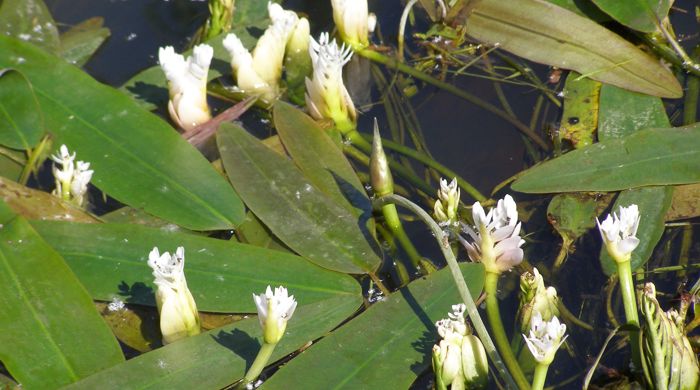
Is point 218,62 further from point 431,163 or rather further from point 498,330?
point 498,330

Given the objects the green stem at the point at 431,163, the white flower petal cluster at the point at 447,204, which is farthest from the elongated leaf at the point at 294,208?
the green stem at the point at 431,163

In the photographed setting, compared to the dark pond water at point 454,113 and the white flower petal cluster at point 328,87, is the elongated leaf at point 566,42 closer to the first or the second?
the dark pond water at point 454,113

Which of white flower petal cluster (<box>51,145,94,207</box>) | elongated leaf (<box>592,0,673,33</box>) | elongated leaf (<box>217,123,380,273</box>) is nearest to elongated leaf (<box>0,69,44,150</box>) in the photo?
white flower petal cluster (<box>51,145,94,207</box>)

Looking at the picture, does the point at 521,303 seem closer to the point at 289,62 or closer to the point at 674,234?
the point at 674,234

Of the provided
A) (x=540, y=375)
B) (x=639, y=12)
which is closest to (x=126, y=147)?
(x=540, y=375)

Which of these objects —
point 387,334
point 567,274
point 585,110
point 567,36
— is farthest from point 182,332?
point 567,36

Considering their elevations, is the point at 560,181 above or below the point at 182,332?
Answer: above
